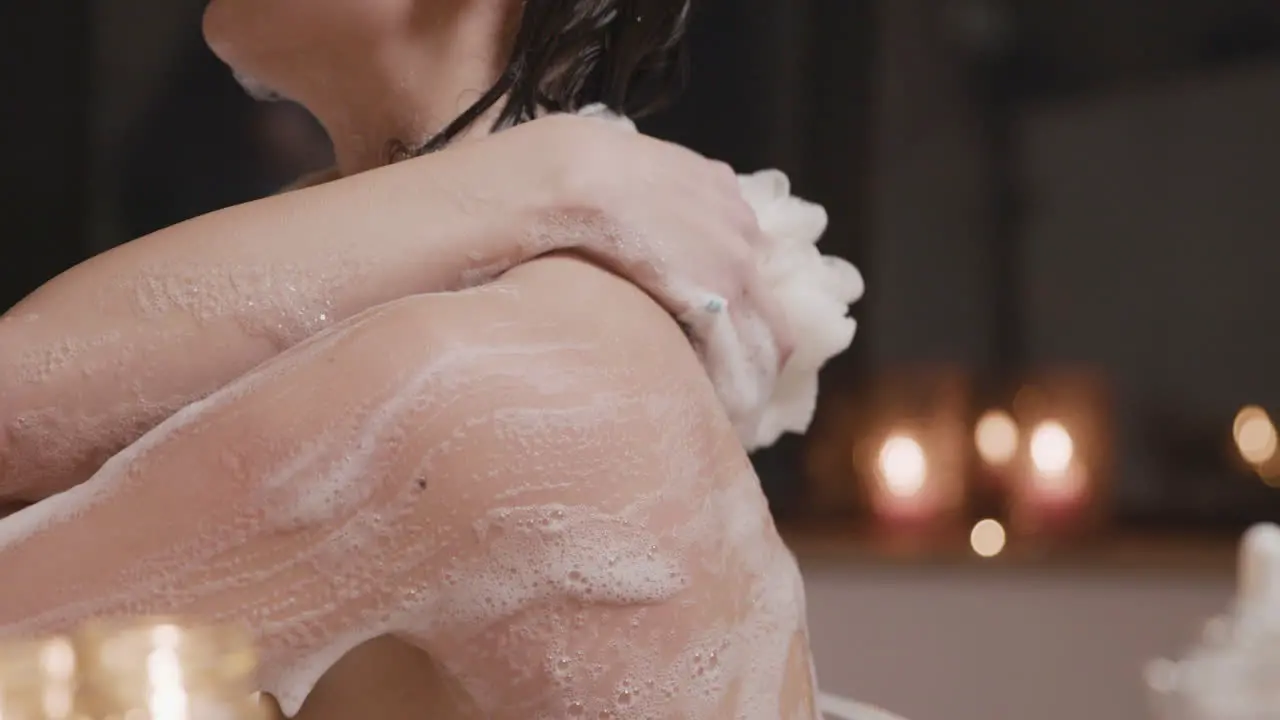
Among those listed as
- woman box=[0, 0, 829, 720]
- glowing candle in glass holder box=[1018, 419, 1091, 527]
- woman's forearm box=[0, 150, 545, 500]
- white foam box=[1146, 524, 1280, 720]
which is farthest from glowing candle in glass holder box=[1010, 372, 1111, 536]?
woman's forearm box=[0, 150, 545, 500]

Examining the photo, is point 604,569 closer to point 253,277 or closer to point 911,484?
point 253,277

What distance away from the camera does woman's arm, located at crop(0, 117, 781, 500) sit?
21.8 inches

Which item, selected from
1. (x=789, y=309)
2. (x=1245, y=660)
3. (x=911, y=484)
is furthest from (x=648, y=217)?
(x=911, y=484)

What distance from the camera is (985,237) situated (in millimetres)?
1741

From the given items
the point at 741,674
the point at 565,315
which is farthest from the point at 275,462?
the point at 741,674

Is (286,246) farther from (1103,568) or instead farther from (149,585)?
(1103,568)

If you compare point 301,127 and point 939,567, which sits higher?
point 939,567

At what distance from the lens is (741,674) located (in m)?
0.60

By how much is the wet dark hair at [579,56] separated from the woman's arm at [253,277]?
0.45 ft

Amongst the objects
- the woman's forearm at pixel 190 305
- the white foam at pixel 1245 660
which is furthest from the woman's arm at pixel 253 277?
the white foam at pixel 1245 660

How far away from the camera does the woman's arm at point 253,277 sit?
553 millimetres

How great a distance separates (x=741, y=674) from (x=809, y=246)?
275mm

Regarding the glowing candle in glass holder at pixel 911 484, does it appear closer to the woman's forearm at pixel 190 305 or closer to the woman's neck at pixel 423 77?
the woman's neck at pixel 423 77

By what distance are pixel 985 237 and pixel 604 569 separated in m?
1.32
